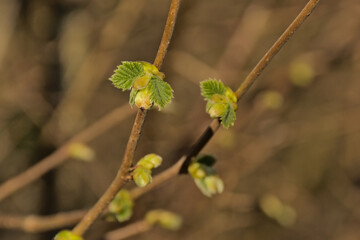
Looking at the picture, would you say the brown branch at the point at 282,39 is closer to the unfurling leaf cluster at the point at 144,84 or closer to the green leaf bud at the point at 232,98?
the green leaf bud at the point at 232,98

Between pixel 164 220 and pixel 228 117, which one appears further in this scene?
pixel 164 220

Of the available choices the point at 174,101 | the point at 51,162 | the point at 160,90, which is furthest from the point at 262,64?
the point at 174,101

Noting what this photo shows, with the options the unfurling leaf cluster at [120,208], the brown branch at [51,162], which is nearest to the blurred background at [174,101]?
the brown branch at [51,162]

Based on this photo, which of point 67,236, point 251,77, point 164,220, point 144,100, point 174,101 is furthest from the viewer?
point 174,101

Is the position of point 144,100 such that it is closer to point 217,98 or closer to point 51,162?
point 217,98

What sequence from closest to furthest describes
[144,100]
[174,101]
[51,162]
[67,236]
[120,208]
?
[144,100] → [67,236] → [120,208] → [51,162] → [174,101]
